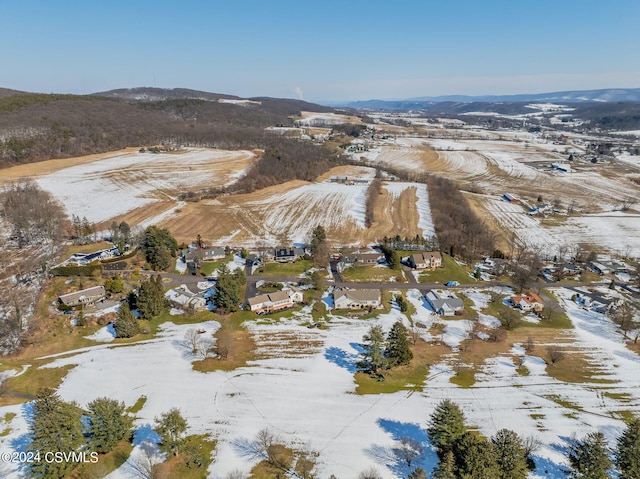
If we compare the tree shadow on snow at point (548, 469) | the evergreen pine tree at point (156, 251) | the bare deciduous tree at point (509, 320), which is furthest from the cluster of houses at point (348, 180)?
the tree shadow on snow at point (548, 469)

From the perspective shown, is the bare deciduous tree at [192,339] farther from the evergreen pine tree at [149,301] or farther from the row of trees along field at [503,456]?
the row of trees along field at [503,456]

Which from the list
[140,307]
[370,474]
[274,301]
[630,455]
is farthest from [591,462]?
[140,307]

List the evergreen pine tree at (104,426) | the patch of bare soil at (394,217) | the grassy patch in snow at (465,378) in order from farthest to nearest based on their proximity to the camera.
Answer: the patch of bare soil at (394,217) < the grassy patch in snow at (465,378) < the evergreen pine tree at (104,426)

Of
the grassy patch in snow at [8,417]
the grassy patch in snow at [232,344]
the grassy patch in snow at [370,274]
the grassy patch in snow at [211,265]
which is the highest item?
the grassy patch in snow at [211,265]

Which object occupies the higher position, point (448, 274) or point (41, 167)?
point (41, 167)

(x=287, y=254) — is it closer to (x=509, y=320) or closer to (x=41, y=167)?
(x=509, y=320)

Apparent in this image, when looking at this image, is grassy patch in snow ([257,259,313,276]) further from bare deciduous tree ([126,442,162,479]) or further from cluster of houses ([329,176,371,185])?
cluster of houses ([329,176,371,185])

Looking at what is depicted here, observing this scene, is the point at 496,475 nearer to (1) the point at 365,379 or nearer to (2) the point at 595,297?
(1) the point at 365,379
